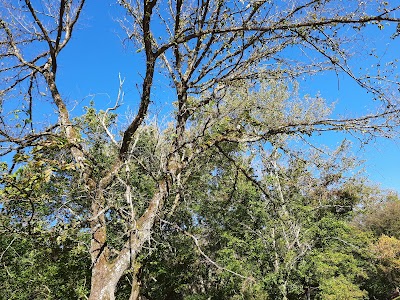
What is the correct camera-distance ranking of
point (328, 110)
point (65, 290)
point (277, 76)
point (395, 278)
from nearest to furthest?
1. point (277, 76)
2. point (65, 290)
3. point (328, 110)
4. point (395, 278)

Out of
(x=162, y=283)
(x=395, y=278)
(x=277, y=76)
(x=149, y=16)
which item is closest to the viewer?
(x=149, y=16)

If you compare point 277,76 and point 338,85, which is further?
point 277,76

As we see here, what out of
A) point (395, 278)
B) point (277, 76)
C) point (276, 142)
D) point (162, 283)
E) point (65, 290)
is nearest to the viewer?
point (276, 142)

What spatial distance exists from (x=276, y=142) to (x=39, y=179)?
2925 millimetres

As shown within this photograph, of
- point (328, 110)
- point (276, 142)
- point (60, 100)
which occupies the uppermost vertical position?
point (328, 110)

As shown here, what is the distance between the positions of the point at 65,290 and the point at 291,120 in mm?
11066

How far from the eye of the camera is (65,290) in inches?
469

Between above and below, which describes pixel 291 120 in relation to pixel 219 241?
below

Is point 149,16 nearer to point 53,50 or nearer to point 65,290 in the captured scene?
point 53,50

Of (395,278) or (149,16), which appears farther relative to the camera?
(395,278)

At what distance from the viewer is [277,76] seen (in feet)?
15.8

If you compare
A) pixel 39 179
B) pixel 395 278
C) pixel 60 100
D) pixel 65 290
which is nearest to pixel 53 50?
pixel 60 100

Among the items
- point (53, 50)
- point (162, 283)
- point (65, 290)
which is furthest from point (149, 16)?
point (162, 283)

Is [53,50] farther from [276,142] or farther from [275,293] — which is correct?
[275,293]
